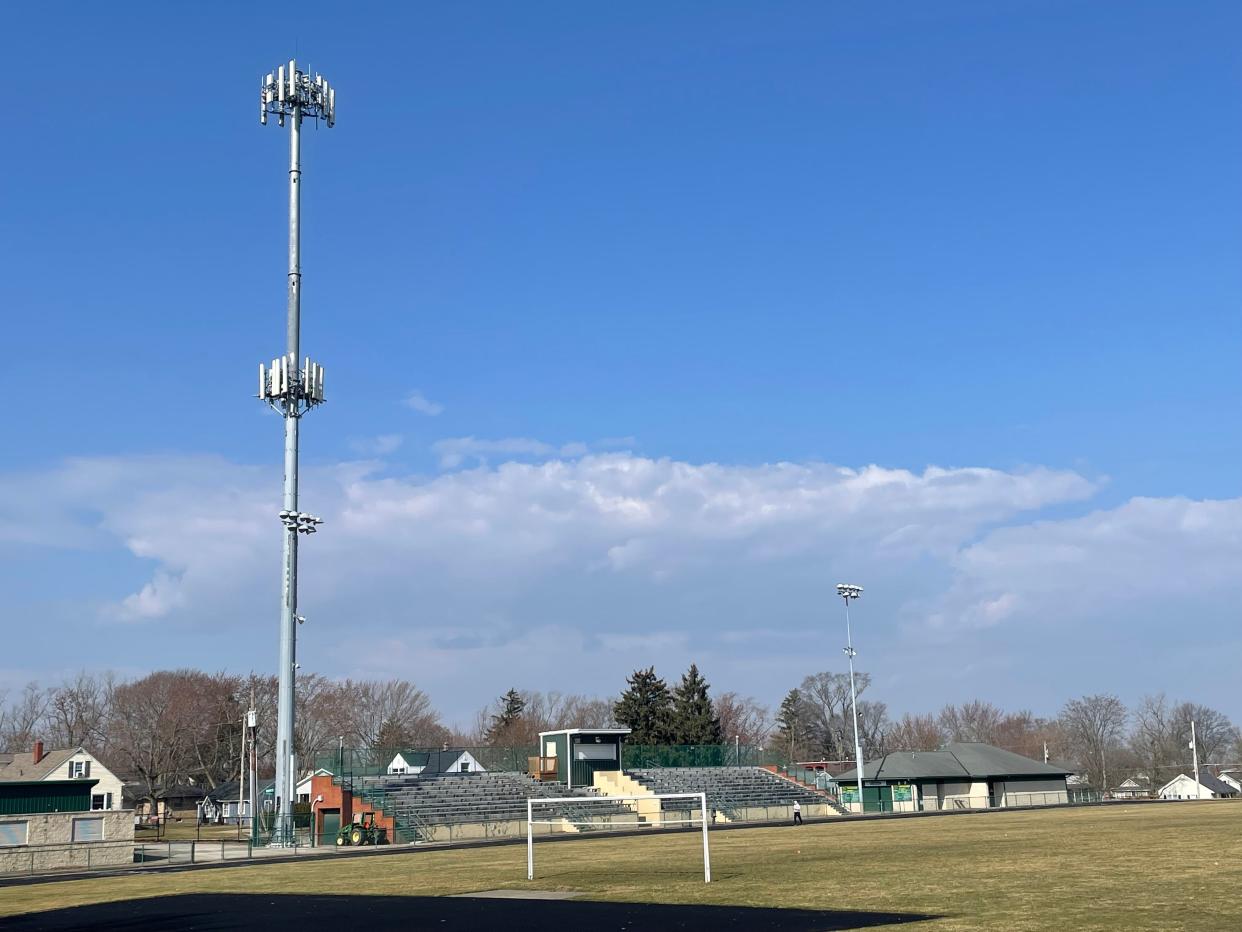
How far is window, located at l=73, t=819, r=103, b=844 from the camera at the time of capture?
2047 inches

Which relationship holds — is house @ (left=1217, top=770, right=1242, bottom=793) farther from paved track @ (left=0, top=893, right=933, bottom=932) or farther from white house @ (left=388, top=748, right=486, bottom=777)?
paved track @ (left=0, top=893, right=933, bottom=932)

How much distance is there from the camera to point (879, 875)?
1121 inches

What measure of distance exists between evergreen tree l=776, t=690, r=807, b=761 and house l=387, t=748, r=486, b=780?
290 feet

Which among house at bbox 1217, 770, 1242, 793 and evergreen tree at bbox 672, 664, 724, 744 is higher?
evergreen tree at bbox 672, 664, 724, 744

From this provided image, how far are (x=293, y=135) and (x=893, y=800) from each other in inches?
2555

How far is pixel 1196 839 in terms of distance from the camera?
37.6m


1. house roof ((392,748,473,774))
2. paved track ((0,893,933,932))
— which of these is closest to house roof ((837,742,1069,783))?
house roof ((392,748,473,774))

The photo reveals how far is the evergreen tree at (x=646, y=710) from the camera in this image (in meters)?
124

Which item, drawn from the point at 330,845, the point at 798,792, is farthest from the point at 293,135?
the point at 798,792

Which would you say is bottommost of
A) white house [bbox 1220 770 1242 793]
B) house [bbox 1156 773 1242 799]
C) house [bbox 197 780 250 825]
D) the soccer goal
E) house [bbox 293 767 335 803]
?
white house [bbox 1220 770 1242 793]

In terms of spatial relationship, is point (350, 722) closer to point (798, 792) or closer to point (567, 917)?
point (798, 792)

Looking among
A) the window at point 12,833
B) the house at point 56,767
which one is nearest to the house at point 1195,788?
the house at point 56,767

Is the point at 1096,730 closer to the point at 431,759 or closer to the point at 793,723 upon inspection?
the point at 793,723

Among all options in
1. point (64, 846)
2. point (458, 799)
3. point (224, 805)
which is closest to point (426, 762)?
point (458, 799)
